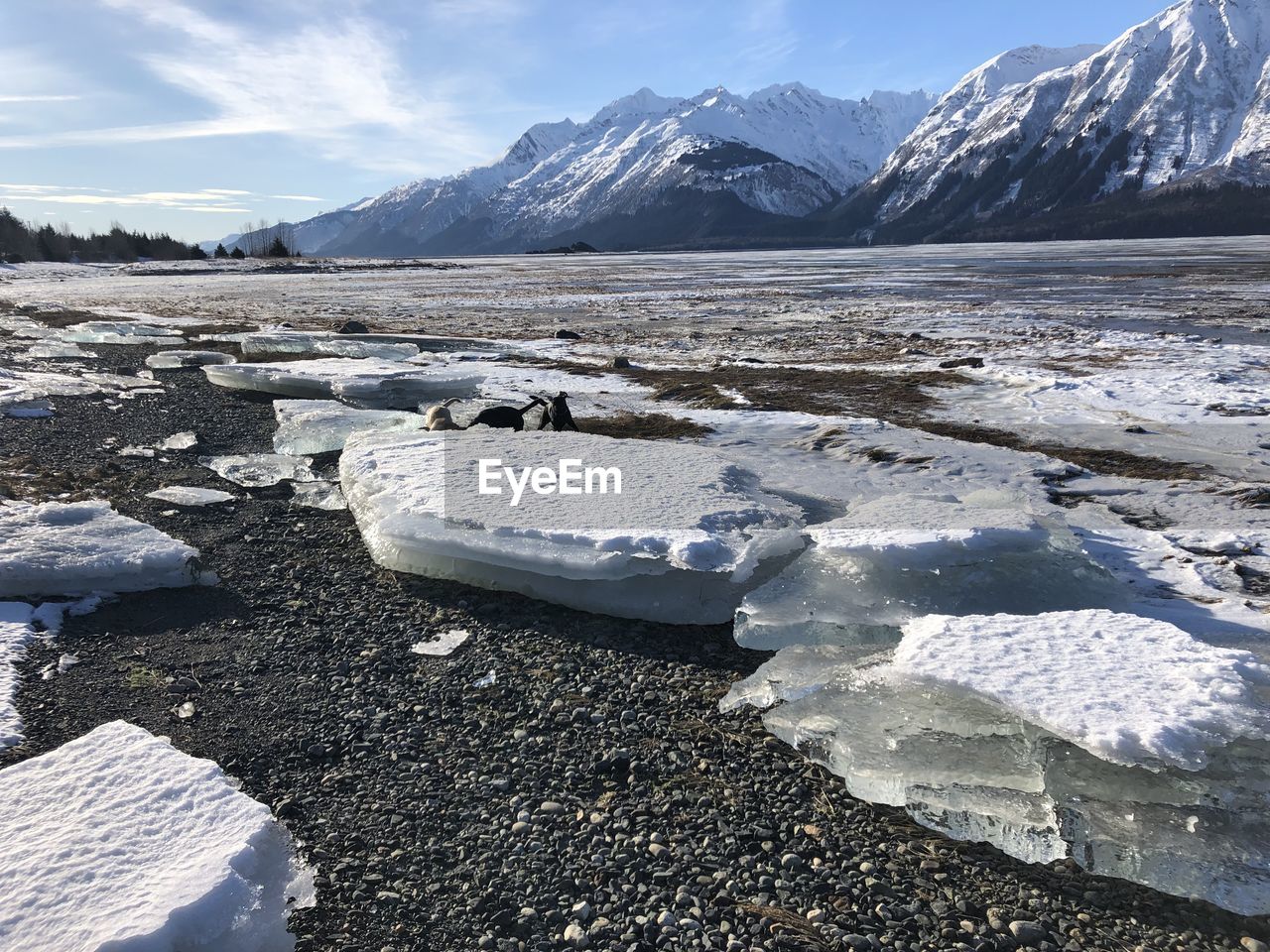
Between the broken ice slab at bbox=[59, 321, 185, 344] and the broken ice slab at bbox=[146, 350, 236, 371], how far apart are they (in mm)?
3322

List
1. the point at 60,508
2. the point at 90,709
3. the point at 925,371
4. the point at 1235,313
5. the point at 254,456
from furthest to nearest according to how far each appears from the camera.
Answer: the point at 1235,313 < the point at 925,371 < the point at 254,456 < the point at 60,508 < the point at 90,709

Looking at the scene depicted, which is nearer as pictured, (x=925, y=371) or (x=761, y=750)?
(x=761, y=750)

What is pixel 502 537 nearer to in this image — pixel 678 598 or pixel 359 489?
pixel 678 598

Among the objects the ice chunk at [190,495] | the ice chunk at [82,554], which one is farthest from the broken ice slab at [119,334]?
the ice chunk at [82,554]

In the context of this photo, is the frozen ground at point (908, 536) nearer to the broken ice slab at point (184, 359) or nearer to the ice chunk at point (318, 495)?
the ice chunk at point (318, 495)

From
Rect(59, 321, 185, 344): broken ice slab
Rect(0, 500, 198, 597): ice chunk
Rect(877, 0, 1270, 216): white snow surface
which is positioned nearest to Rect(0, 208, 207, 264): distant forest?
Rect(59, 321, 185, 344): broken ice slab

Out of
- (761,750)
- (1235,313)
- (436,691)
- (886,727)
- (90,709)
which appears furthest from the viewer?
(1235,313)

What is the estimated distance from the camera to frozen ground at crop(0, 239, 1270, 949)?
112 inches

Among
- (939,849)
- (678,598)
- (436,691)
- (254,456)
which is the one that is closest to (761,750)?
(939,849)

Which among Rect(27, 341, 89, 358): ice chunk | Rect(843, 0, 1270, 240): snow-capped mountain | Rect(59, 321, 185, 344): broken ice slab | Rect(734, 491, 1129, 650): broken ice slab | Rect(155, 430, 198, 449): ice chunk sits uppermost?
Rect(843, 0, 1270, 240): snow-capped mountain

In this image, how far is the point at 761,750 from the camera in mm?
3537

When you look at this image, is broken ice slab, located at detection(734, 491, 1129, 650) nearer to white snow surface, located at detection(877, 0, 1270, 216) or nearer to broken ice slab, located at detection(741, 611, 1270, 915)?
broken ice slab, located at detection(741, 611, 1270, 915)

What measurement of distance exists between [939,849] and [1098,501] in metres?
4.60

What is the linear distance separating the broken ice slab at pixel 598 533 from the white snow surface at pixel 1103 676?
4.14ft
